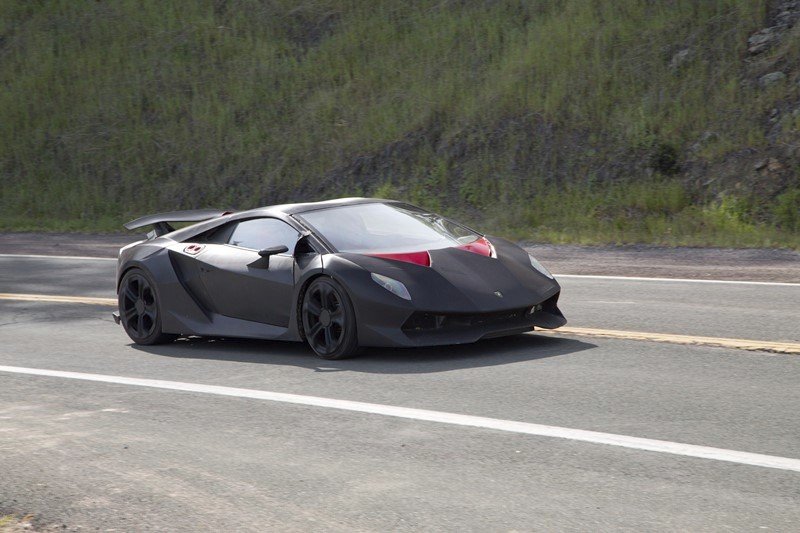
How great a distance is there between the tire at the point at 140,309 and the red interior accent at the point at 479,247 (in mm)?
2849

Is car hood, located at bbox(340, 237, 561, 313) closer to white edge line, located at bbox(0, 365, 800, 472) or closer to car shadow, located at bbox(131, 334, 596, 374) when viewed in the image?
car shadow, located at bbox(131, 334, 596, 374)

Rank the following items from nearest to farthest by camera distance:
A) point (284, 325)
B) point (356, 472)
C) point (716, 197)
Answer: point (356, 472) < point (284, 325) < point (716, 197)

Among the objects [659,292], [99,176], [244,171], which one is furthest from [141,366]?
[99,176]

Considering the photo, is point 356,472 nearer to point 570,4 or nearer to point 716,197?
point 716,197

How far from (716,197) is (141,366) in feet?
41.1

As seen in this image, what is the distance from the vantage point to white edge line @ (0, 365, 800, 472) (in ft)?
17.8

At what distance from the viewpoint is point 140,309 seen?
10188 mm

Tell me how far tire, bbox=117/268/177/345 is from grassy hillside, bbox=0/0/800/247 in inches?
359

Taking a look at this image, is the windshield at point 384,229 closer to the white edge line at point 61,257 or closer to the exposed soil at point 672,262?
the exposed soil at point 672,262

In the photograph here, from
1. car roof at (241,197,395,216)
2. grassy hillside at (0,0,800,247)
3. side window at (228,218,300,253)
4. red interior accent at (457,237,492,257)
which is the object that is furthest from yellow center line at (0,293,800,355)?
grassy hillside at (0,0,800,247)

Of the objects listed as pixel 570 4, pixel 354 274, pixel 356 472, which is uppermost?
pixel 570 4

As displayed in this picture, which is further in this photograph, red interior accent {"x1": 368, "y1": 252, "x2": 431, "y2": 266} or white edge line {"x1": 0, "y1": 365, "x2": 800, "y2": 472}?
red interior accent {"x1": 368, "y1": 252, "x2": 431, "y2": 266}

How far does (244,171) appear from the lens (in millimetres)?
26609

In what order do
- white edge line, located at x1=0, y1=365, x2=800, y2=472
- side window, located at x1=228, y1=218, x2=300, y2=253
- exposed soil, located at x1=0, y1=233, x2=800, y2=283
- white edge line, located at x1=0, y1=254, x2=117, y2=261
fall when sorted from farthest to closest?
1. white edge line, located at x1=0, y1=254, x2=117, y2=261
2. exposed soil, located at x1=0, y1=233, x2=800, y2=283
3. side window, located at x1=228, y1=218, x2=300, y2=253
4. white edge line, located at x1=0, y1=365, x2=800, y2=472
